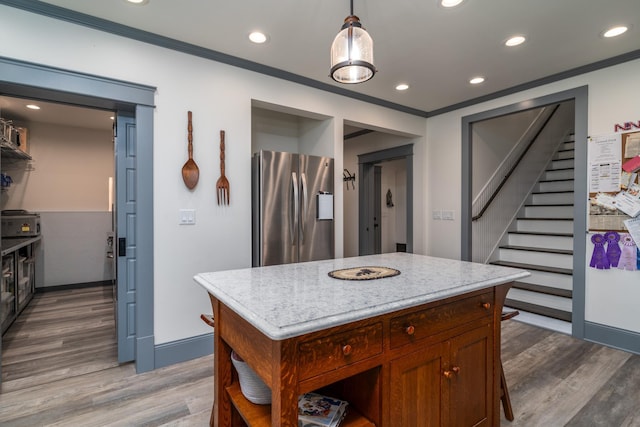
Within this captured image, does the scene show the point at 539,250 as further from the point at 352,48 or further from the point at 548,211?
the point at 352,48

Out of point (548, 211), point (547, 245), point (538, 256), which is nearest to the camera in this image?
point (538, 256)

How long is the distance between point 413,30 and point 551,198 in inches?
155

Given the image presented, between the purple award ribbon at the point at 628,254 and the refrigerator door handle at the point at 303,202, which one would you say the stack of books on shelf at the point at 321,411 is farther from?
the purple award ribbon at the point at 628,254

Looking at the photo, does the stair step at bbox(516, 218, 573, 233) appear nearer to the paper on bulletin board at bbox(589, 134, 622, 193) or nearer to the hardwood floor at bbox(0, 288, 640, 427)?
the paper on bulletin board at bbox(589, 134, 622, 193)

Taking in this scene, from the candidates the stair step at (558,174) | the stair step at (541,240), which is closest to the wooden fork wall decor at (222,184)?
the stair step at (541,240)

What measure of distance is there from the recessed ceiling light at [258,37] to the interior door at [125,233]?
1.17 m

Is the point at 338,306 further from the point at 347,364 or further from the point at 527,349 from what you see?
the point at 527,349

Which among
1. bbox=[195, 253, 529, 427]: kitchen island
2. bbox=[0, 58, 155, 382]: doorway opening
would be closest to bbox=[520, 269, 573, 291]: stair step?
bbox=[195, 253, 529, 427]: kitchen island

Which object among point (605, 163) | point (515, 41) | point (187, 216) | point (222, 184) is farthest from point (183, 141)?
point (605, 163)

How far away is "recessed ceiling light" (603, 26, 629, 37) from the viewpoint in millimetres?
2367

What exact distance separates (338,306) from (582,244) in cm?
308

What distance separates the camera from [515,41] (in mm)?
2549

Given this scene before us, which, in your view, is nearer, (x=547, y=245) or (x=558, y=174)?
(x=547, y=245)

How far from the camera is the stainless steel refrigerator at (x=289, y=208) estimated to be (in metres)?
2.88
